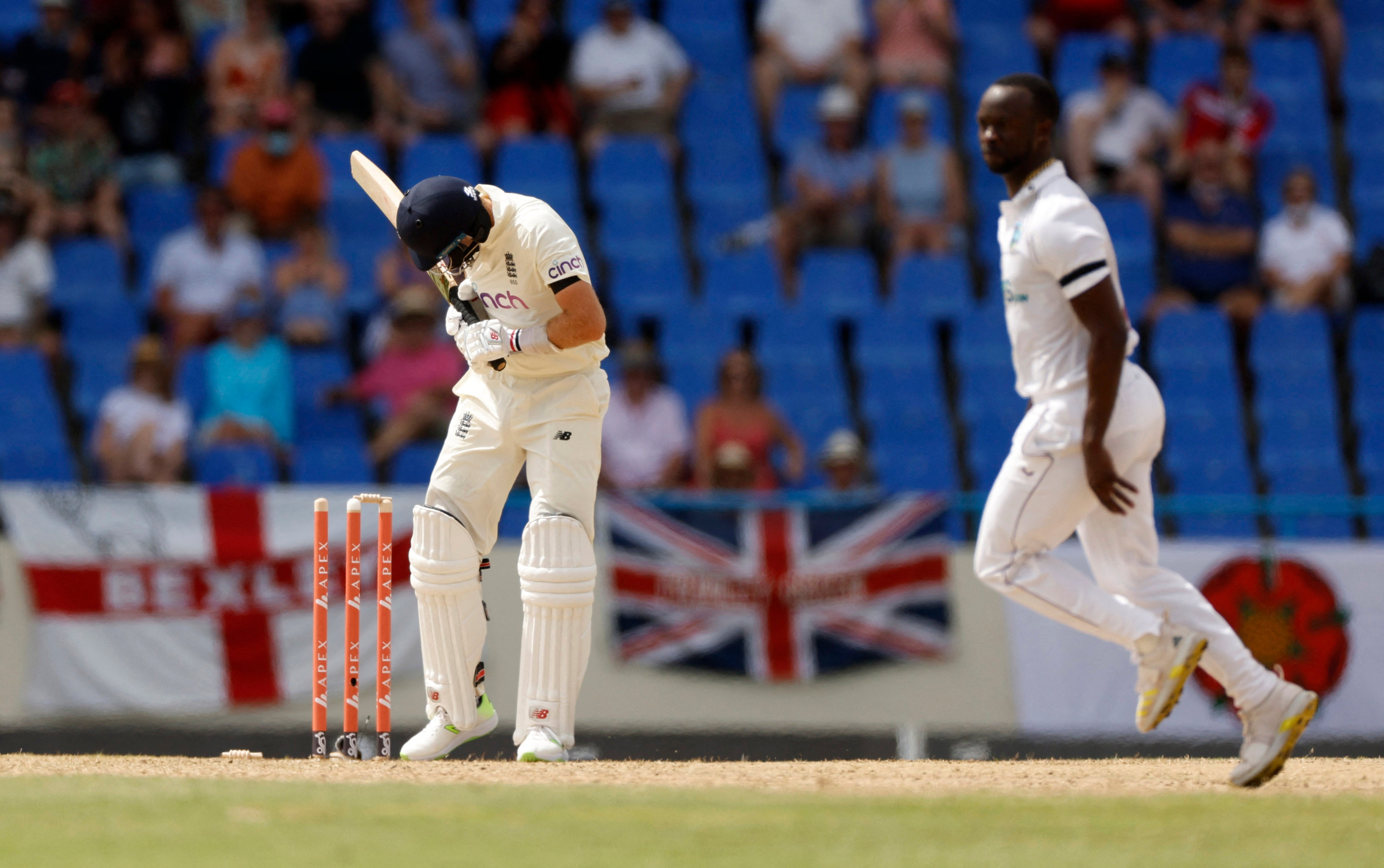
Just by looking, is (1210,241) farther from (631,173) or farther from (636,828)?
(636,828)

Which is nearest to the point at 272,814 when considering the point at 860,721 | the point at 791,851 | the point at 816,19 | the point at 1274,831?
the point at 791,851

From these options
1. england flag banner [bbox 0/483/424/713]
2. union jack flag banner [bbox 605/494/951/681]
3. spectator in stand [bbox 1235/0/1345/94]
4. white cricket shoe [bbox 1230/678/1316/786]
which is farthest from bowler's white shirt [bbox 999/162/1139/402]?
spectator in stand [bbox 1235/0/1345/94]

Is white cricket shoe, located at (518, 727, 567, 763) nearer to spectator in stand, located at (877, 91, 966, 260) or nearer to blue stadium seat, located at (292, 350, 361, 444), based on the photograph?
blue stadium seat, located at (292, 350, 361, 444)

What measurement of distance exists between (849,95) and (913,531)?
15.7ft

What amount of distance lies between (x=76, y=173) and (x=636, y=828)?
31.2ft

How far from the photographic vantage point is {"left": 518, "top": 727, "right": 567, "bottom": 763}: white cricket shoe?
621 cm

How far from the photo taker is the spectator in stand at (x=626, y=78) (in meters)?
13.4

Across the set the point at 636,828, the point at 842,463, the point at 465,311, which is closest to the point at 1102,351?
the point at 636,828

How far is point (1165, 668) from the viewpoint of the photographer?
5.70m

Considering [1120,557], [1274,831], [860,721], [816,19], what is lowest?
[860,721]

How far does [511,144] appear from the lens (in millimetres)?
13031

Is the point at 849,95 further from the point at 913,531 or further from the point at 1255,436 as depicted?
the point at 913,531

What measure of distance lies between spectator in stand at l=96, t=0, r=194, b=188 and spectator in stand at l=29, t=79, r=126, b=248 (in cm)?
28

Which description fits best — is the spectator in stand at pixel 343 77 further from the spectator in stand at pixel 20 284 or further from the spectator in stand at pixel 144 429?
the spectator in stand at pixel 144 429
